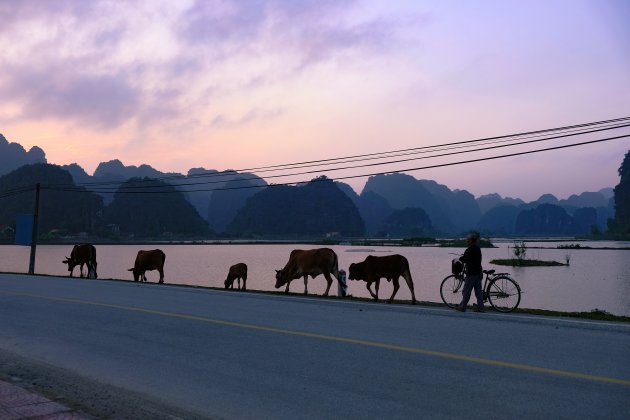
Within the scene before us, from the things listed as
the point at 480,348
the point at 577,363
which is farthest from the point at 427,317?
the point at 577,363

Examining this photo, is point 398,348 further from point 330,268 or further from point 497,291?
point 330,268

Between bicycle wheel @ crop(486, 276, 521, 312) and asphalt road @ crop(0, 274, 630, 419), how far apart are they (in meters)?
1.76

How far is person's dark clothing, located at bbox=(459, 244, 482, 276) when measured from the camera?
549 inches

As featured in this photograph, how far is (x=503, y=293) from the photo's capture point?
14.4 m

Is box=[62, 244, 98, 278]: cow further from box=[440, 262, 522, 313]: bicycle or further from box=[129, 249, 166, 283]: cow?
box=[440, 262, 522, 313]: bicycle

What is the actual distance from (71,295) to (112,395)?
1318cm

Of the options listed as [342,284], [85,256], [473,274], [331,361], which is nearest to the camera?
[331,361]

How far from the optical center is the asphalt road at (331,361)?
6.01 meters

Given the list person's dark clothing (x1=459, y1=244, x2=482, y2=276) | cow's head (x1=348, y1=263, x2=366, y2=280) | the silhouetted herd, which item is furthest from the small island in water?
person's dark clothing (x1=459, y1=244, x2=482, y2=276)

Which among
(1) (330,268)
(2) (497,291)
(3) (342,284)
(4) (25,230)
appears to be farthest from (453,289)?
(4) (25,230)

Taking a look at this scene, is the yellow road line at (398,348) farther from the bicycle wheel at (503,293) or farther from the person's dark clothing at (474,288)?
the bicycle wheel at (503,293)

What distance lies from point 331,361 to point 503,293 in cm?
810

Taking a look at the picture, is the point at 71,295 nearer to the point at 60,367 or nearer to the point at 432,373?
the point at 60,367

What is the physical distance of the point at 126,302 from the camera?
1606cm
